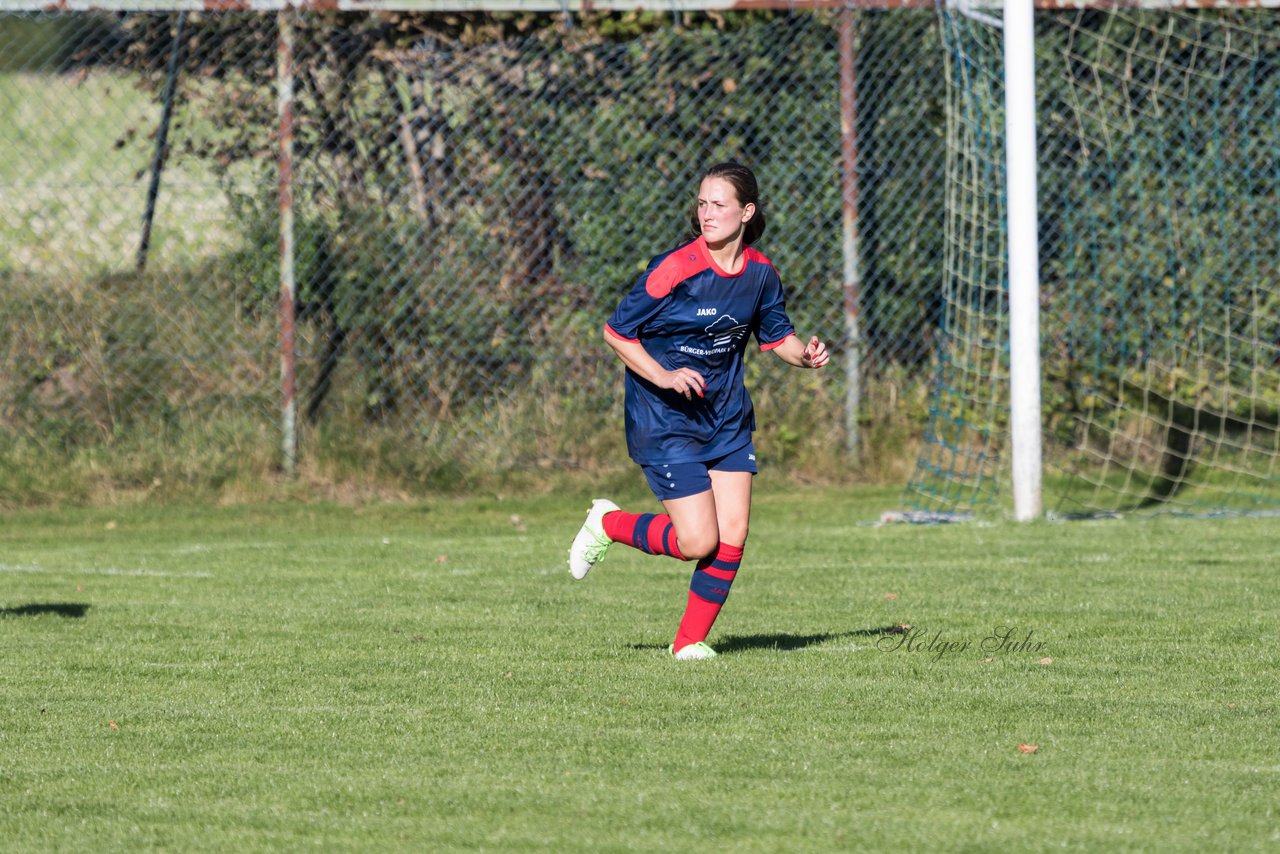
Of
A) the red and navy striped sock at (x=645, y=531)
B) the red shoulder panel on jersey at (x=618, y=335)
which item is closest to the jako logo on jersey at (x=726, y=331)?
the red shoulder panel on jersey at (x=618, y=335)

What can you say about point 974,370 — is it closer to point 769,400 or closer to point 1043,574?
point 769,400

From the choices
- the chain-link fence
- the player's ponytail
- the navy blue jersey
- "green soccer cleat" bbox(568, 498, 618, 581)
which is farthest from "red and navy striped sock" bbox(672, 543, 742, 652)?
the chain-link fence

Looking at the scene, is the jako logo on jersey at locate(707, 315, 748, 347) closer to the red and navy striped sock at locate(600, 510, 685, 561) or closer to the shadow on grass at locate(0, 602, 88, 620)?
the red and navy striped sock at locate(600, 510, 685, 561)

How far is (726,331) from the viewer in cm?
599

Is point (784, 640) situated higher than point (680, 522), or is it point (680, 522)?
point (680, 522)

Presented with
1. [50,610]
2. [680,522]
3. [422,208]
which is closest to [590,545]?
[680,522]

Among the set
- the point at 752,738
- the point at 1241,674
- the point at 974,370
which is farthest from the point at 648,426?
the point at 974,370

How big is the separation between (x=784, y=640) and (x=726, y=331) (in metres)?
1.20

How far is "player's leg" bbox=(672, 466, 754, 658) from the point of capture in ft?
19.6

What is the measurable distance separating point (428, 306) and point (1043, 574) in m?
4.90

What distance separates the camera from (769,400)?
38.3 feet

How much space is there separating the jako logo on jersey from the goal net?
5880mm

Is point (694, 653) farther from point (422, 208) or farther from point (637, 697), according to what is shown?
point (422, 208)

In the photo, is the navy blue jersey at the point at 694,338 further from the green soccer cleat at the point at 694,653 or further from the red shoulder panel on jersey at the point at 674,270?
the green soccer cleat at the point at 694,653
